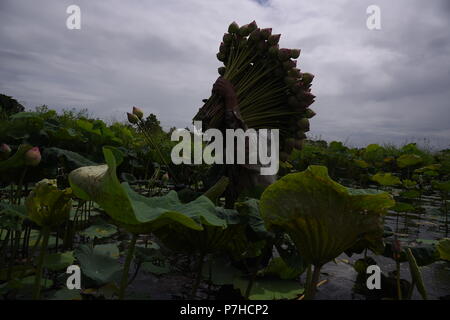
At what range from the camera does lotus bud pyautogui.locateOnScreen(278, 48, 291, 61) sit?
1508 mm

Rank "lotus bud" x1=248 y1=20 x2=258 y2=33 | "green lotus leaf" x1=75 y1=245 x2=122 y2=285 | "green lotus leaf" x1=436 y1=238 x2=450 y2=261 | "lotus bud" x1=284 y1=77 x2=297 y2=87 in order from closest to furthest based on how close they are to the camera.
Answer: "green lotus leaf" x1=75 y1=245 x2=122 y2=285 → "green lotus leaf" x1=436 y1=238 x2=450 y2=261 → "lotus bud" x1=284 y1=77 x2=297 y2=87 → "lotus bud" x1=248 y1=20 x2=258 y2=33

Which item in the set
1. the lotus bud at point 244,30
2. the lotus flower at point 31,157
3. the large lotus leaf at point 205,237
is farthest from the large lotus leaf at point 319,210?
the lotus bud at point 244,30

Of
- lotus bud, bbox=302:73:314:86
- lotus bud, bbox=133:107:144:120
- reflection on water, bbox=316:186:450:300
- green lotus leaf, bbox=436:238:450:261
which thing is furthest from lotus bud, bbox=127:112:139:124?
green lotus leaf, bbox=436:238:450:261

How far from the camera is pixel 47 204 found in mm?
960

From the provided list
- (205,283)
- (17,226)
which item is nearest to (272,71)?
(205,283)

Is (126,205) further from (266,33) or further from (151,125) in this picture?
(151,125)

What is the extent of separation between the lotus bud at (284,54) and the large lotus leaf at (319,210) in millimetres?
864

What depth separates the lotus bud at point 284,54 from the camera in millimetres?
1508

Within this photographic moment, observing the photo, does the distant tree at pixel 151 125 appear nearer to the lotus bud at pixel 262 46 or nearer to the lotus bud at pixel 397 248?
the lotus bud at pixel 262 46

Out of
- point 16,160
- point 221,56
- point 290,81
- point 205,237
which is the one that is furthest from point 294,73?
point 16,160

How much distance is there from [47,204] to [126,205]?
→ 392mm

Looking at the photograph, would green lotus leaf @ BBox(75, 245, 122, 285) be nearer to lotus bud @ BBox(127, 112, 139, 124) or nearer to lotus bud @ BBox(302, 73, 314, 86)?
lotus bud @ BBox(127, 112, 139, 124)

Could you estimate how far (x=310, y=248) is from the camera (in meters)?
0.93

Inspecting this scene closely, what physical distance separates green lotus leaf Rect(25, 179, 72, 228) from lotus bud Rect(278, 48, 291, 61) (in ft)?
3.68
